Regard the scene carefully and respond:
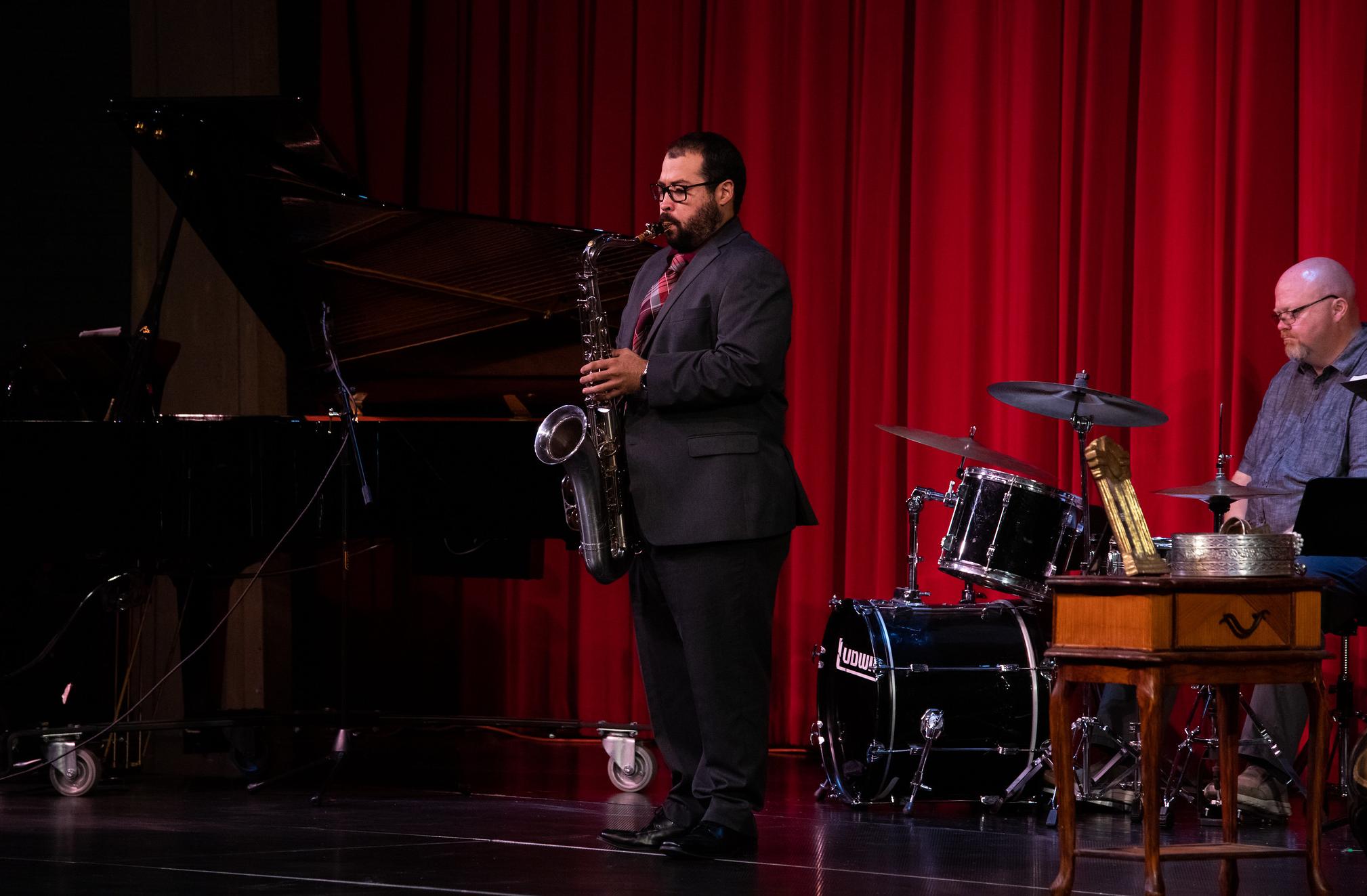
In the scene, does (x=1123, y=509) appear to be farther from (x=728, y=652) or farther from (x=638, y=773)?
(x=638, y=773)

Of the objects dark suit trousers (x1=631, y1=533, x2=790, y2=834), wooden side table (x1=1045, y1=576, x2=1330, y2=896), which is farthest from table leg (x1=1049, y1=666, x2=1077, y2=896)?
dark suit trousers (x1=631, y1=533, x2=790, y2=834)

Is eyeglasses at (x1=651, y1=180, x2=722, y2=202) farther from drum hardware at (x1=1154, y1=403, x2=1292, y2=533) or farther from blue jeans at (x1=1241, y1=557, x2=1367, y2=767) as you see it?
blue jeans at (x1=1241, y1=557, x2=1367, y2=767)

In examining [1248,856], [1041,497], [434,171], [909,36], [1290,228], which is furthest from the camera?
[434,171]

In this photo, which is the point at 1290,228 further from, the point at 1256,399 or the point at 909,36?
the point at 909,36

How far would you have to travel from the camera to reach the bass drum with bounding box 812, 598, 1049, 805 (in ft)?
13.4

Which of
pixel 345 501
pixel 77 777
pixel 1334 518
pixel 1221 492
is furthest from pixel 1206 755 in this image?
pixel 77 777

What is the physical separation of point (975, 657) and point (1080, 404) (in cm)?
74

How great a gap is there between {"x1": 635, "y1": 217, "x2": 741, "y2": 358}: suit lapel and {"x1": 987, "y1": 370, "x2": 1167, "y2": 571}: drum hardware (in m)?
0.92

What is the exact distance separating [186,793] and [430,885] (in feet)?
5.75

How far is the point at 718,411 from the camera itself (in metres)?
3.15

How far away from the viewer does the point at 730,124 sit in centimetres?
564

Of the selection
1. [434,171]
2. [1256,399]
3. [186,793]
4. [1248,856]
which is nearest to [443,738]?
[186,793]

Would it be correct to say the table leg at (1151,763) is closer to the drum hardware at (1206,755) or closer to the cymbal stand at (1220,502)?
the cymbal stand at (1220,502)

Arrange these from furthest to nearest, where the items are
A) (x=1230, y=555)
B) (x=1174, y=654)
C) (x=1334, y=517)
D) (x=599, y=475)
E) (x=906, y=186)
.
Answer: (x=906, y=186)
(x=1334, y=517)
(x=599, y=475)
(x=1230, y=555)
(x=1174, y=654)
